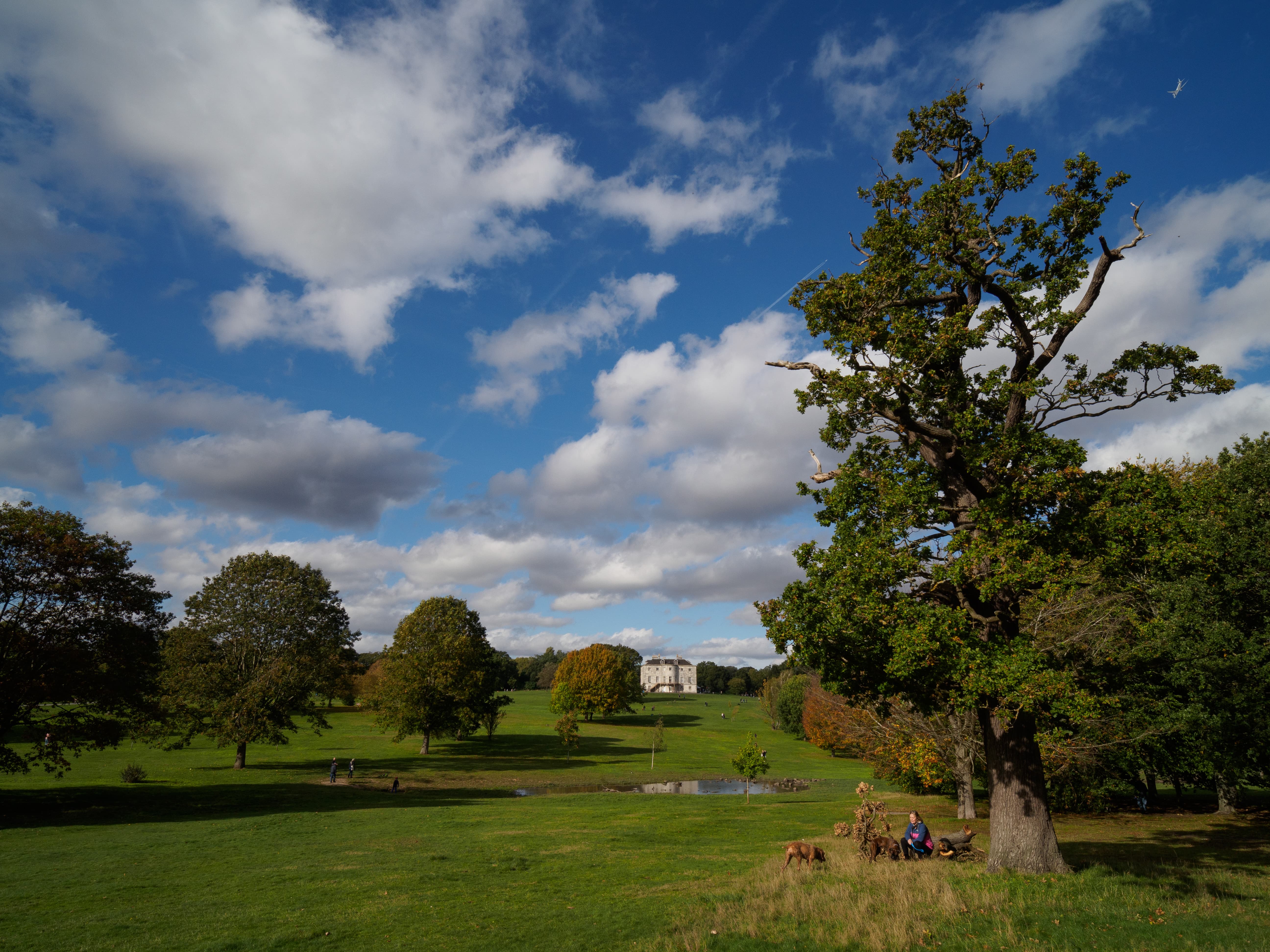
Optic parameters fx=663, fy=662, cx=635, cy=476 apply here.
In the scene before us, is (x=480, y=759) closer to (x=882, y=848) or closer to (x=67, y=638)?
(x=67, y=638)

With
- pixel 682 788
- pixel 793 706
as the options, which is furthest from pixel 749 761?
pixel 793 706

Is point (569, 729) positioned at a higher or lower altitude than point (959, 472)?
lower

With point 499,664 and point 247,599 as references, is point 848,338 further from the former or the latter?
point 499,664

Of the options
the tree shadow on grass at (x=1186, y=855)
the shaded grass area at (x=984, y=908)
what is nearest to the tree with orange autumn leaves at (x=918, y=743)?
the tree shadow on grass at (x=1186, y=855)

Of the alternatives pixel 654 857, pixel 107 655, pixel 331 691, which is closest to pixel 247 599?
pixel 331 691

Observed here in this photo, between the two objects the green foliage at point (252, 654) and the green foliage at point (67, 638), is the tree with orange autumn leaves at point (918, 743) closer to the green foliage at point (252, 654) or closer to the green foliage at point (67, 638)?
the green foliage at point (67, 638)

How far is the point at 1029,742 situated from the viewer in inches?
613

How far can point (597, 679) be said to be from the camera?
90250 mm

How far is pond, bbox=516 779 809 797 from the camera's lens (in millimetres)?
44312

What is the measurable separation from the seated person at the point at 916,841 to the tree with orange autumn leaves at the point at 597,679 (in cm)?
6911

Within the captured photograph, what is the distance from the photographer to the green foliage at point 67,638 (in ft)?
91.6

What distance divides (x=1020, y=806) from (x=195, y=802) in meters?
36.8

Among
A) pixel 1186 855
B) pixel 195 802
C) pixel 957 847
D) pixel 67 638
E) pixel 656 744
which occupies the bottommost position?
pixel 656 744

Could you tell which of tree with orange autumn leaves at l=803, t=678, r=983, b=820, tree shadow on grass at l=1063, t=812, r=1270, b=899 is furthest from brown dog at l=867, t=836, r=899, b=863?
tree shadow on grass at l=1063, t=812, r=1270, b=899
